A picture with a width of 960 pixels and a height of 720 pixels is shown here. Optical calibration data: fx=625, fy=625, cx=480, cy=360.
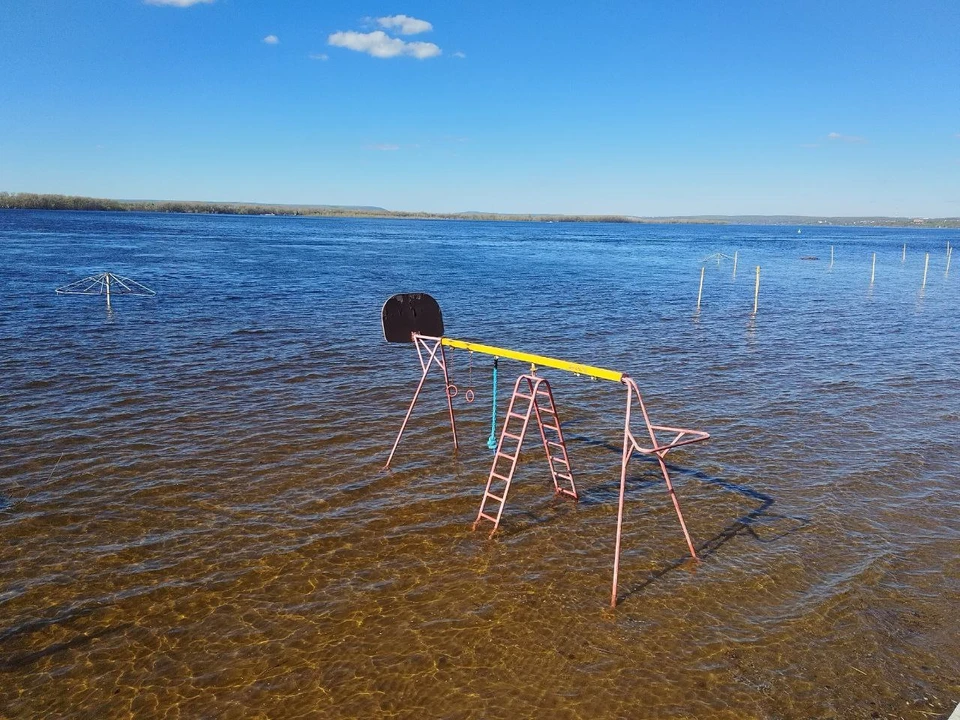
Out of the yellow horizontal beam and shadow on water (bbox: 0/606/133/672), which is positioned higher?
the yellow horizontal beam

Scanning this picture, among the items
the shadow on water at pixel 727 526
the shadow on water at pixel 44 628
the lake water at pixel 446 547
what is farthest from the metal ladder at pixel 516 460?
the shadow on water at pixel 44 628

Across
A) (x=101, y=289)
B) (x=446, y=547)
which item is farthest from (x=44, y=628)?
(x=101, y=289)

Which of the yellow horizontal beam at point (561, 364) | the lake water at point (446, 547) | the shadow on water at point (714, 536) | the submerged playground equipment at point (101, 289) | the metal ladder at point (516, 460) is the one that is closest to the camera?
the lake water at point (446, 547)

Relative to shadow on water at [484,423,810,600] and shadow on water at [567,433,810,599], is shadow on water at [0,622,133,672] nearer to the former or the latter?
shadow on water at [484,423,810,600]

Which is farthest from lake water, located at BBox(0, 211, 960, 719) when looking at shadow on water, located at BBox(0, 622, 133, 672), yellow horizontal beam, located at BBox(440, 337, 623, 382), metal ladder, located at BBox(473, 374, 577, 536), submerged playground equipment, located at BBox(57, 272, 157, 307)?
submerged playground equipment, located at BBox(57, 272, 157, 307)

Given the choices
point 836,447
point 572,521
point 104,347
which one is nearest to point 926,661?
point 572,521

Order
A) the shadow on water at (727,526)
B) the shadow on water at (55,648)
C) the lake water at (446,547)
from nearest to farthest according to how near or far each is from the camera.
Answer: the lake water at (446,547)
the shadow on water at (55,648)
the shadow on water at (727,526)

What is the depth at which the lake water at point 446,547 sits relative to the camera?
237 inches

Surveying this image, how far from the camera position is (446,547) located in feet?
27.8

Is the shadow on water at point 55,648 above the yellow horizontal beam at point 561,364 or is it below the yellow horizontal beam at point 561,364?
below

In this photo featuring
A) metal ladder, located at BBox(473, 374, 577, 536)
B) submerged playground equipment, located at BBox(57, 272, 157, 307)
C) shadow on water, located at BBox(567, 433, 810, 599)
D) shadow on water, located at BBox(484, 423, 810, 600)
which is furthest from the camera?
submerged playground equipment, located at BBox(57, 272, 157, 307)

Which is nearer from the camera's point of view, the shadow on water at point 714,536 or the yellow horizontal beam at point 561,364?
the yellow horizontal beam at point 561,364

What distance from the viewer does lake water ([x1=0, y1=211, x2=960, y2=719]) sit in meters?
6.03

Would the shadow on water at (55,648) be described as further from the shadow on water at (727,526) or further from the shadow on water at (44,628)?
the shadow on water at (727,526)
